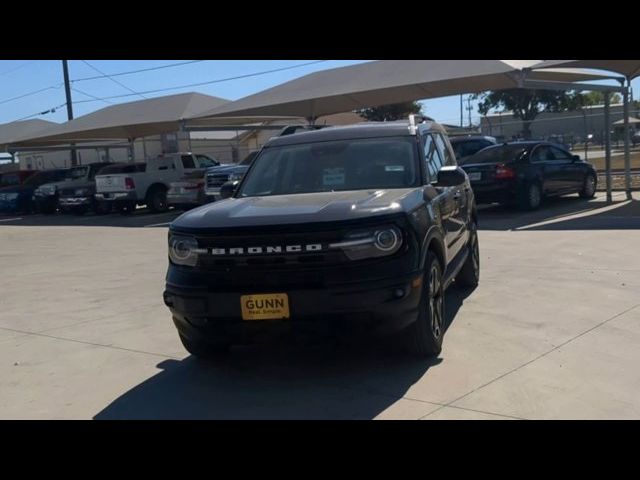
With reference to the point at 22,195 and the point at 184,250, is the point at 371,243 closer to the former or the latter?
the point at 184,250

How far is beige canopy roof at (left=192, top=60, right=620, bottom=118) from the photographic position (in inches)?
679

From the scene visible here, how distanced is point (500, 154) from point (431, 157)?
968 centimetres

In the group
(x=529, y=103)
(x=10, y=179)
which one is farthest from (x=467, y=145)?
(x=529, y=103)

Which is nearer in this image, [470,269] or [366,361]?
[366,361]

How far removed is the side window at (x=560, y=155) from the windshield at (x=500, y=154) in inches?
46.6

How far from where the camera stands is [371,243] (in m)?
4.83

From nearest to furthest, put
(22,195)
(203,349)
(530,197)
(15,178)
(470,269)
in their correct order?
(203,349), (470,269), (530,197), (22,195), (15,178)

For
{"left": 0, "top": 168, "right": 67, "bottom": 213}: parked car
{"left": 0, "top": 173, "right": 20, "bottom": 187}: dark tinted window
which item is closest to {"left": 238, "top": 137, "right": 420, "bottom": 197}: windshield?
{"left": 0, "top": 168, "right": 67, "bottom": 213}: parked car

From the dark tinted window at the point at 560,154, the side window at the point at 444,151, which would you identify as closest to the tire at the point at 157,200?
the dark tinted window at the point at 560,154

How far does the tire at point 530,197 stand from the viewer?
49.9ft

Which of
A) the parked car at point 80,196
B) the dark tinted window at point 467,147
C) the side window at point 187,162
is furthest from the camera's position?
the parked car at point 80,196

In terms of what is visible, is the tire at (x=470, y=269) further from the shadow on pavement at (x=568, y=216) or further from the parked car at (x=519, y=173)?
the parked car at (x=519, y=173)
